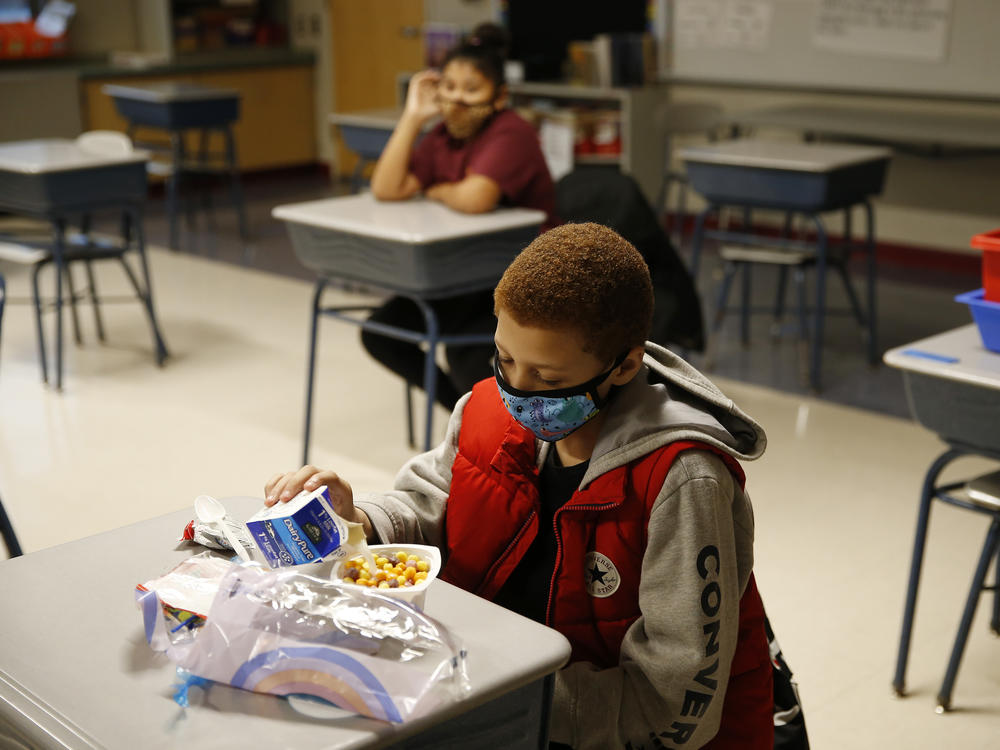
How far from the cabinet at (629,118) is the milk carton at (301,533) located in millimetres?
4678

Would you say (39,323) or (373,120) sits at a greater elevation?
(373,120)

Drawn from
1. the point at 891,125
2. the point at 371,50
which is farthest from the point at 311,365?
the point at 371,50

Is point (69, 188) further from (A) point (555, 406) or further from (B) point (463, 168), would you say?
(A) point (555, 406)

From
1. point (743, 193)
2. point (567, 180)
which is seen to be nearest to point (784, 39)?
point (743, 193)

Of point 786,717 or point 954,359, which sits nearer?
point 786,717

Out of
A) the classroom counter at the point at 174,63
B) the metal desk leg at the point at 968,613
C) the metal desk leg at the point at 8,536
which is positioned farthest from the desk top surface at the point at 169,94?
the metal desk leg at the point at 968,613

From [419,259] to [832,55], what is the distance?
148 inches

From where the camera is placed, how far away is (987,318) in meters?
1.89

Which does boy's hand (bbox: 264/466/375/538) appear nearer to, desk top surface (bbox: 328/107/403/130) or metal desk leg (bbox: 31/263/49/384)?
metal desk leg (bbox: 31/263/49/384)

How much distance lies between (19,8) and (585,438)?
7449 mm

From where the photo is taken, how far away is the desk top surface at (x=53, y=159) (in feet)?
12.3

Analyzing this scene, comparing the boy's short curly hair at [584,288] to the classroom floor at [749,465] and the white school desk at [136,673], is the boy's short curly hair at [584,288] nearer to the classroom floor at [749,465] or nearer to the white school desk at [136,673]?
the white school desk at [136,673]

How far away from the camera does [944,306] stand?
15.9 feet

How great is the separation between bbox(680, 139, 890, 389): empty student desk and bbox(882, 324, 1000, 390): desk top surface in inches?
69.2
